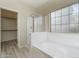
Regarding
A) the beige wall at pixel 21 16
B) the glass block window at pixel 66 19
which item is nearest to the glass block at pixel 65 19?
the glass block window at pixel 66 19

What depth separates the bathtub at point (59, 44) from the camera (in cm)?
170

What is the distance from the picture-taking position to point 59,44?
2512mm

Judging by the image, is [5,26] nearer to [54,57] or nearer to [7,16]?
[7,16]

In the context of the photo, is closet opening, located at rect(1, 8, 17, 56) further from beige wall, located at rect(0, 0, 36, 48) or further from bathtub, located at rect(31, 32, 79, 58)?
bathtub, located at rect(31, 32, 79, 58)

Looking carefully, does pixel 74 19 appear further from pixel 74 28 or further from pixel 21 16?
pixel 21 16

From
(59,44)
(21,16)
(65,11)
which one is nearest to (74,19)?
(65,11)

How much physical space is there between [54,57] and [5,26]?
3.61 metres

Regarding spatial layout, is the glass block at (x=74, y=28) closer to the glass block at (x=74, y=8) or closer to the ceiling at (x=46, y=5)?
the glass block at (x=74, y=8)

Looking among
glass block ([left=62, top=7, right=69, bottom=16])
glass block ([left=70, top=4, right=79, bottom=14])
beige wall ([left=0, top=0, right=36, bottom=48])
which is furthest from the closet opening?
glass block ([left=70, top=4, right=79, bottom=14])

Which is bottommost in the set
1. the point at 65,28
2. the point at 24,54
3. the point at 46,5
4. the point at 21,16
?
the point at 24,54

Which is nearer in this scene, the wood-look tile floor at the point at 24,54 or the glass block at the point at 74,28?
the wood-look tile floor at the point at 24,54

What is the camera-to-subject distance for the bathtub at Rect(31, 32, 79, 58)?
1.70 m

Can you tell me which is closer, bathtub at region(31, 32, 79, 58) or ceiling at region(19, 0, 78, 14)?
bathtub at region(31, 32, 79, 58)

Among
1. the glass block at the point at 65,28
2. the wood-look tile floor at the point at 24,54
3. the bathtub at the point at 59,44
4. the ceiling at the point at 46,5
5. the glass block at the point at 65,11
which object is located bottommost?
the wood-look tile floor at the point at 24,54
